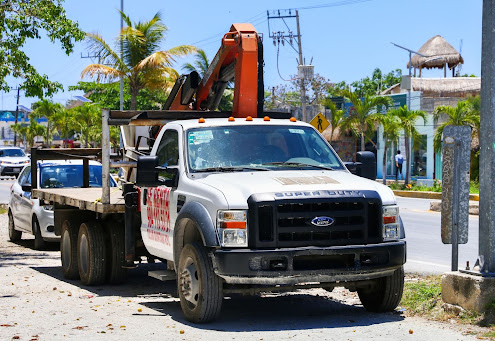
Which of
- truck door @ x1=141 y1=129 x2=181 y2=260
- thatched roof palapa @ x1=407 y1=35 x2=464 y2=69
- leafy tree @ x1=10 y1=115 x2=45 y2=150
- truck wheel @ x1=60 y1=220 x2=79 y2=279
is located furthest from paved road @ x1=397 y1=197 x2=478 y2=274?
leafy tree @ x1=10 y1=115 x2=45 y2=150

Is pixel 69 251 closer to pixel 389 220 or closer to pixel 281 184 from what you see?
pixel 281 184

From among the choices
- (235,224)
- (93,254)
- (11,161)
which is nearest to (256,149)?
(235,224)

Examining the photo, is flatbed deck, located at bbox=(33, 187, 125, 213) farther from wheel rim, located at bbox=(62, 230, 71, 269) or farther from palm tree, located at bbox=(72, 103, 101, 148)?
palm tree, located at bbox=(72, 103, 101, 148)

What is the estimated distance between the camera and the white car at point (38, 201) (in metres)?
Result: 15.8

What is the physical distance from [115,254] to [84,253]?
2.09ft

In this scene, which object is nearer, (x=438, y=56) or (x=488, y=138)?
(x=488, y=138)

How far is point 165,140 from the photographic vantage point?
33.2 ft

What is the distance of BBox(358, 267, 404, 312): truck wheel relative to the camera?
8.68m

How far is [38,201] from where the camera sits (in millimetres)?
15977

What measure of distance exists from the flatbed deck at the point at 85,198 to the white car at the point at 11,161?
1464 inches

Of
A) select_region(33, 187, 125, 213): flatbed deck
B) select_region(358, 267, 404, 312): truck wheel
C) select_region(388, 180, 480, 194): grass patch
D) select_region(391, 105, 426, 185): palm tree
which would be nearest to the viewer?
select_region(358, 267, 404, 312): truck wheel

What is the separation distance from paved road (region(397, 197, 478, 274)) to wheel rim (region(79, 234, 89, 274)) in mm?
4599

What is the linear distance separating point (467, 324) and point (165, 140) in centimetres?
403

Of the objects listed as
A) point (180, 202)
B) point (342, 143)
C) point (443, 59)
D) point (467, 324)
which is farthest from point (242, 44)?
point (443, 59)
